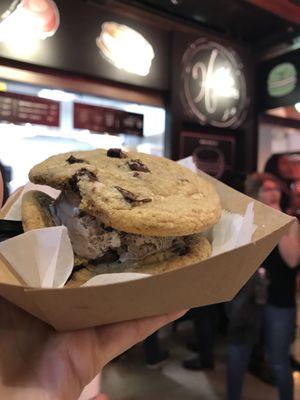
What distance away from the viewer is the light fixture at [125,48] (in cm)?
328

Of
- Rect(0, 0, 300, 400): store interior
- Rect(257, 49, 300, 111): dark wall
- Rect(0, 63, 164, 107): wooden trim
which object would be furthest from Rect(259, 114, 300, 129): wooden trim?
Rect(0, 63, 164, 107): wooden trim

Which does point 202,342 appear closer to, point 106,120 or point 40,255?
point 106,120

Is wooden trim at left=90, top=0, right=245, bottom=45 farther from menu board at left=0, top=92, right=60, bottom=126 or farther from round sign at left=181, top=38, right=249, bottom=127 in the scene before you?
menu board at left=0, top=92, right=60, bottom=126

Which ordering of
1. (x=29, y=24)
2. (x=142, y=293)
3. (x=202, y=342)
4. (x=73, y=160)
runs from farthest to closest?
1. (x=202, y=342)
2. (x=29, y=24)
3. (x=73, y=160)
4. (x=142, y=293)

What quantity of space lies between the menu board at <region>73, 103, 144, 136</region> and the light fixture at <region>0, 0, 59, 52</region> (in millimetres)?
613

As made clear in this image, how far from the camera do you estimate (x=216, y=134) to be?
13.8 ft

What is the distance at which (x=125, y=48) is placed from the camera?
3396 mm

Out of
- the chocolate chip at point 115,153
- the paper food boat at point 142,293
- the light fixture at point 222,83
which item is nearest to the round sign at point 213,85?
the light fixture at point 222,83

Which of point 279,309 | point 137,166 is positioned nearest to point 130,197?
point 137,166

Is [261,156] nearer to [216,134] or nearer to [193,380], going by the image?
[216,134]

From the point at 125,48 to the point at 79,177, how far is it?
282 cm

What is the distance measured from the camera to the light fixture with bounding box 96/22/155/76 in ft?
10.8

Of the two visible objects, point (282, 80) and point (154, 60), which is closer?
point (154, 60)

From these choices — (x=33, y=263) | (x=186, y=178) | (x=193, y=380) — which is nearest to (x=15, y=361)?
(x=33, y=263)
